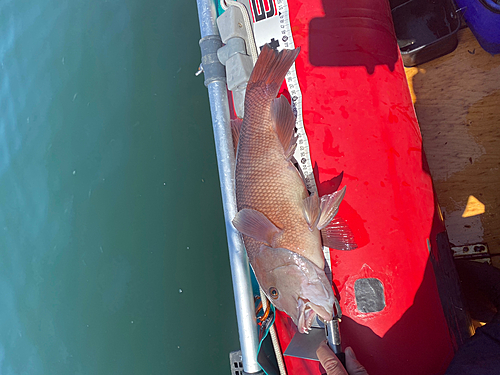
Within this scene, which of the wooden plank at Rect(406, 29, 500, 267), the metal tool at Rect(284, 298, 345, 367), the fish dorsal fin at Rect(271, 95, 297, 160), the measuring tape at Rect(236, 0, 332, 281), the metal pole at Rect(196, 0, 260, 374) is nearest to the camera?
the metal tool at Rect(284, 298, 345, 367)

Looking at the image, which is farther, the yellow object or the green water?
the green water

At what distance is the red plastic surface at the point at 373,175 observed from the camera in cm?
138

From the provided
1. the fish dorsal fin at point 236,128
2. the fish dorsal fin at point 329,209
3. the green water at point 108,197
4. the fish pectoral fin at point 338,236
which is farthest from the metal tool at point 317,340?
the green water at point 108,197

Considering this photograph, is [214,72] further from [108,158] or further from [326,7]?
[108,158]

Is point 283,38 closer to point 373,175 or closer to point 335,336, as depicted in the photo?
point 373,175

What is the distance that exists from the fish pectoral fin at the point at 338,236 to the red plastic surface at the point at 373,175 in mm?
Answer: 49

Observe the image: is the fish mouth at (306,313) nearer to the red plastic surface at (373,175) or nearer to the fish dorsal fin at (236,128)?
the red plastic surface at (373,175)

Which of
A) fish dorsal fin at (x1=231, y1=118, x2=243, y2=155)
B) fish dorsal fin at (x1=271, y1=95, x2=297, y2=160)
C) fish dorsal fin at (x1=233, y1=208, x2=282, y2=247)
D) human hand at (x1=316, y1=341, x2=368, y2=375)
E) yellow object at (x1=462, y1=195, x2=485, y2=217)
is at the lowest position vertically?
human hand at (x1=316, y1=341, x2=368, y2=375)

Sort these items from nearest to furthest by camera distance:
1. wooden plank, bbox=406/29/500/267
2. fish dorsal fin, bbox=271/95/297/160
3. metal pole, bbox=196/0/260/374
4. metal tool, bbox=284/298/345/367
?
metal tool, bbox=284/298/345/367 → fish dorsal fin, bbox=271/95/297/160 → metal pole, bbox=196/0/260/374 → wooden plank, bbox=406/29/500/267

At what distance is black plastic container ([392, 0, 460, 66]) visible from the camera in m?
2.21

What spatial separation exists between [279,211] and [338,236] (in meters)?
0.29

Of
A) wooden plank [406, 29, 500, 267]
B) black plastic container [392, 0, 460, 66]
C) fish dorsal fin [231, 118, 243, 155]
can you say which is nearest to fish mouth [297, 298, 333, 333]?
fish dorsal fin [231, 118, 243, 155]

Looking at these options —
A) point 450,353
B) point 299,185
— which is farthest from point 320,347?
point 299,185

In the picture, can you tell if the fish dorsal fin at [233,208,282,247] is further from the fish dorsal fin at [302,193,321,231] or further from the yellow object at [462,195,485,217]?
the yellow object at [462,195,485,217]
